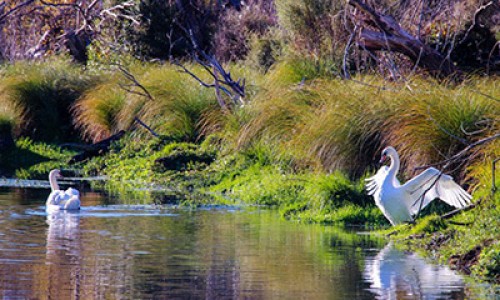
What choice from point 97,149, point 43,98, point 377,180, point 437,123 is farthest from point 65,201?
point 43,98

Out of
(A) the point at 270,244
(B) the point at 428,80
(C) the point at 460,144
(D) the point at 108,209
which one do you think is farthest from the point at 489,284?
(B) the point at 428,80

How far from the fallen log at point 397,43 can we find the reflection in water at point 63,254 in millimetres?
6194

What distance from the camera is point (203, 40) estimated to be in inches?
1296

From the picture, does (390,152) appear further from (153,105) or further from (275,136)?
(153,105)

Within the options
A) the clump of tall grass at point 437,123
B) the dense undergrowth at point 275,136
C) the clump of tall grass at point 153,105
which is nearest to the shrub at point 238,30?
the dense undergrowth at point 275,136

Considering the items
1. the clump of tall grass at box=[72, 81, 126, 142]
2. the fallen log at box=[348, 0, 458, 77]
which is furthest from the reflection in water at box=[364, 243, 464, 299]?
the clump of tall grass at box=[72, 81, 126, 142]

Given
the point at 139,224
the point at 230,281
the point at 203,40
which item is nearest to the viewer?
the point at 230,281

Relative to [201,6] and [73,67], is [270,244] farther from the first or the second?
[201,6]

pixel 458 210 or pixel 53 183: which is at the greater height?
pixel 53 183

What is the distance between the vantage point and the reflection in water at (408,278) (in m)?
8.99

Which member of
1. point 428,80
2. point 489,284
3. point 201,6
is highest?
point 201,6

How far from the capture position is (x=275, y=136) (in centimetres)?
1755

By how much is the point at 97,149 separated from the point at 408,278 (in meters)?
13.3

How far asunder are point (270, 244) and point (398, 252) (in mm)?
1358
